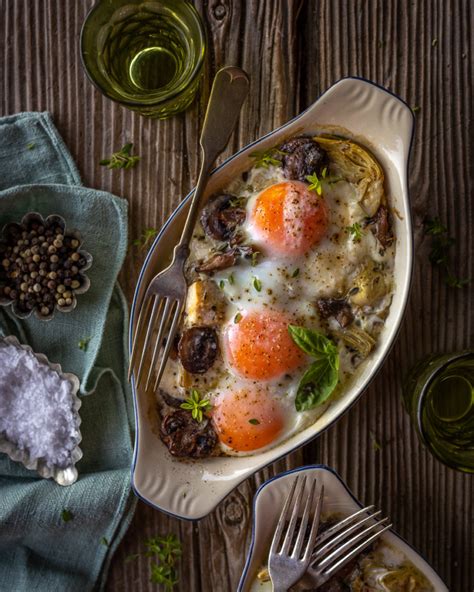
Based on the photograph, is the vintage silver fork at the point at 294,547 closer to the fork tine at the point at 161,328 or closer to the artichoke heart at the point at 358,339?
the artichoke heart at the point at 358,339

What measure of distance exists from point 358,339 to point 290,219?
0.50 metres

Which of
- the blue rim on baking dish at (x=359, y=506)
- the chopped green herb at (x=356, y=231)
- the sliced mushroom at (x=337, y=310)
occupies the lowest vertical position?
the blue rim on baking dish at (x=359, y=506)

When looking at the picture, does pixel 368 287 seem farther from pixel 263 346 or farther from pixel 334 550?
pixel 334 550

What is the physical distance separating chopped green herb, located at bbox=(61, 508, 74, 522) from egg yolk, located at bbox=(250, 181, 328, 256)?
1.33m

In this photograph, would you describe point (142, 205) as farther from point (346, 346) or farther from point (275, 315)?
point (346, 346)

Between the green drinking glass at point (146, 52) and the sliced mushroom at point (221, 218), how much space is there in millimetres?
431

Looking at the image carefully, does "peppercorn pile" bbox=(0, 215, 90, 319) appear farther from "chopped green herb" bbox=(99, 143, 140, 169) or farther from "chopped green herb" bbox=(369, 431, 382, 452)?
"chopped green herb" bbox=(369, 431, 382, 452)

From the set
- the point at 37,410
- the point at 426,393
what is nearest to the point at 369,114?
the point at 426,393

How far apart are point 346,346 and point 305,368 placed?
0.17 meters

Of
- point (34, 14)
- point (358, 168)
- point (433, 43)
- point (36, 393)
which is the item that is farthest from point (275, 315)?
point (34, 14)

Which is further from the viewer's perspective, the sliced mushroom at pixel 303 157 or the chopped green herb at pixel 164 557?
the chopped green herb at pixel 164 557

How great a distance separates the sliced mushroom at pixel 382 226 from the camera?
2459 mm

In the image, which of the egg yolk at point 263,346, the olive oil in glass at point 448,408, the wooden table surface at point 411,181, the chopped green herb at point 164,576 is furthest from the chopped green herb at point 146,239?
the chopped green herb at point 164,576

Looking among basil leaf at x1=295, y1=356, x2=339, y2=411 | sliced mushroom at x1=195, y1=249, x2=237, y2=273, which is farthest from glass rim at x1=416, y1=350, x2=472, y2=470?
sliced mushroom at x1=195, y1=249, x2=237, y2=273
